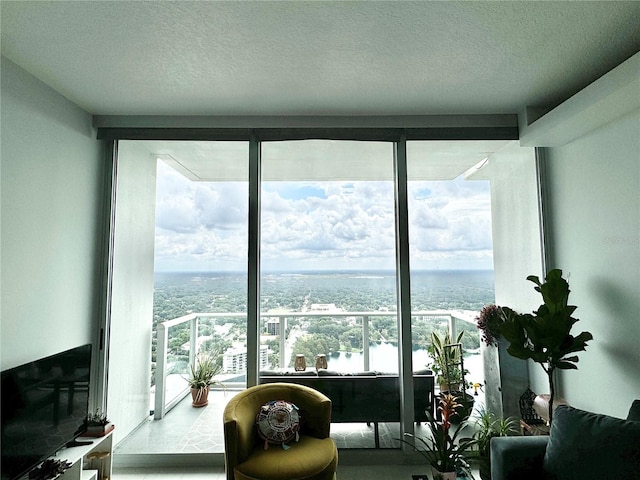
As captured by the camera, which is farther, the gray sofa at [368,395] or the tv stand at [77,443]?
the gray sofa at [368,395]

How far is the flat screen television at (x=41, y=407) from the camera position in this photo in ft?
6.13

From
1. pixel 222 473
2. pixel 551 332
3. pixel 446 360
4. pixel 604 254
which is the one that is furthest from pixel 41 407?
pixel 604 254

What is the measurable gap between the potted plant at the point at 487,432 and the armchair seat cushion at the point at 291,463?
0.92 meters

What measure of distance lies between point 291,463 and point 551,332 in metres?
1.85

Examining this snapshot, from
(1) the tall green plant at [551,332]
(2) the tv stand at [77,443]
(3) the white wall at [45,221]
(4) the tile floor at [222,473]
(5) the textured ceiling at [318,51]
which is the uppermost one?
(5) the textured ceiling at [318,51]

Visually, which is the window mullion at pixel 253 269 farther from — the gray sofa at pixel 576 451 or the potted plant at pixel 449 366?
the gray sofa at pixel 576 451

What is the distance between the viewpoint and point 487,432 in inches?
97.0

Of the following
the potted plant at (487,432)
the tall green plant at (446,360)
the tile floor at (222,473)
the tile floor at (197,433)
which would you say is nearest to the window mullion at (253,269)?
the tile floor at (197,433)

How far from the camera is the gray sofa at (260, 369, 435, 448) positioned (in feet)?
9.53

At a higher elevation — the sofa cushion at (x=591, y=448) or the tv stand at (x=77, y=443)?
the sofa cushion at (x=591, y=448)

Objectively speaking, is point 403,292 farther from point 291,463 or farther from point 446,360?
point 291,463

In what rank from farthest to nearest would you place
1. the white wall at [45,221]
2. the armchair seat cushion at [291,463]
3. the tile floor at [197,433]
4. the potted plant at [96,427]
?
1. the tile floor at [197,433]
2. the potted plant at [96,427]
3. the white wall at [45,221]
4. the armchair seat cushion at [291,463]

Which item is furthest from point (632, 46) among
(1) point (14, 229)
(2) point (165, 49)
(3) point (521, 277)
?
(1) point (14, 229)

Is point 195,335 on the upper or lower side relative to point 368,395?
upper
